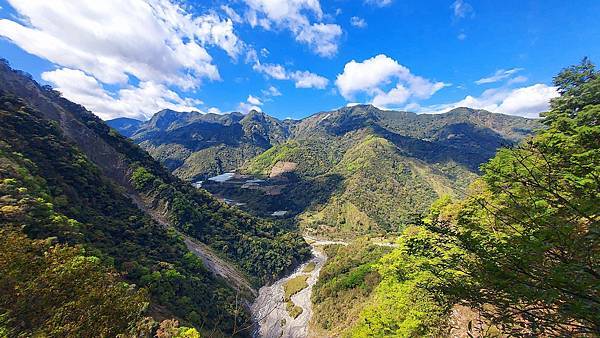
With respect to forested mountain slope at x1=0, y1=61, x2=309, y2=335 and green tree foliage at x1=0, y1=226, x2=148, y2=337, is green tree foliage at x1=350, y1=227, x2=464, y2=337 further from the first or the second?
green tree foliage at x1=0, y1=226, x2=148, y2=337

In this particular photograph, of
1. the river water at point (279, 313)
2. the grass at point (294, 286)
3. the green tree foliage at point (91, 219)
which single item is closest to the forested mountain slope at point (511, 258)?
the river water at point (279, 313)

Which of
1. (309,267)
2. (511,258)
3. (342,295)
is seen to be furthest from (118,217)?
(511,258)

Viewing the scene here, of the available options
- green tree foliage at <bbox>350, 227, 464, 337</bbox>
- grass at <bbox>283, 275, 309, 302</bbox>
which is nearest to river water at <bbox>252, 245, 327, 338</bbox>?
grass at <bbox>283, 275, 309, 302</bbox>

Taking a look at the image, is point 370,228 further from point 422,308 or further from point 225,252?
point 422,308

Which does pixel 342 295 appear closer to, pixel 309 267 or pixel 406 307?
pixel 406 307

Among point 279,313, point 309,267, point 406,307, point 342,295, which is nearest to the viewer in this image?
point 406,307

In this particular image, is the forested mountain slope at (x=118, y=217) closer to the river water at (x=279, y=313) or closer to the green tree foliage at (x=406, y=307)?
the river water at (x=279, y=313)

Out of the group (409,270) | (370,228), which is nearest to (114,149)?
(409,270)
